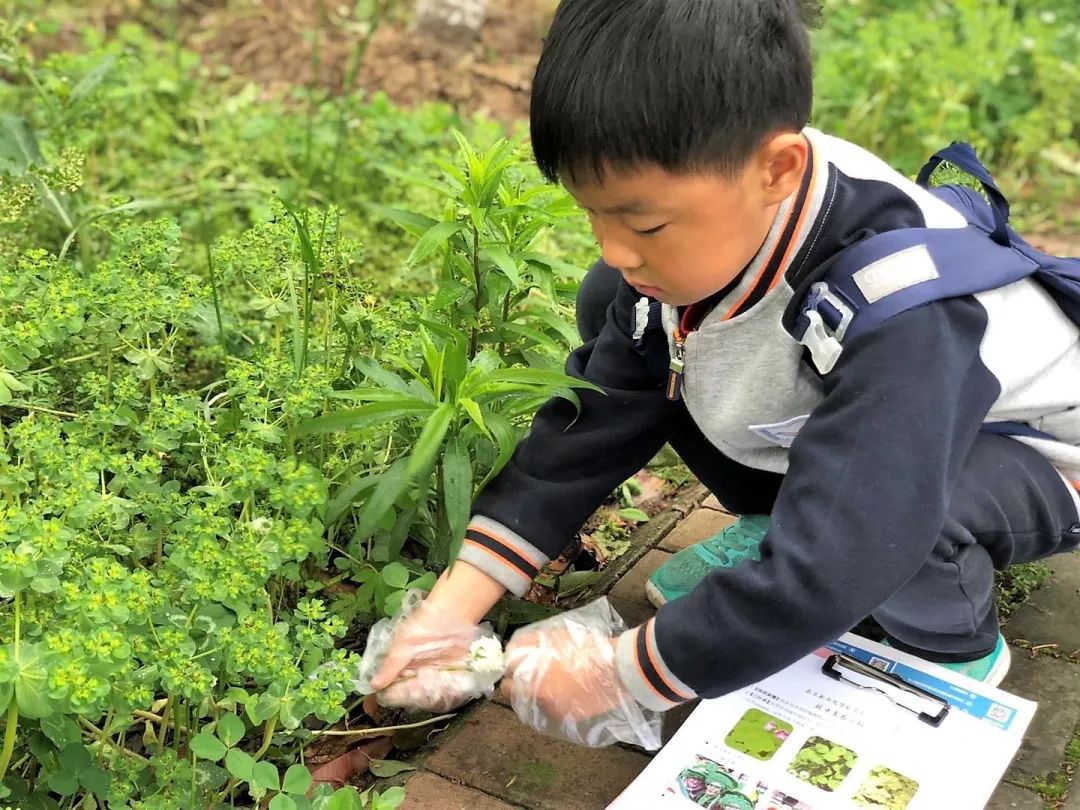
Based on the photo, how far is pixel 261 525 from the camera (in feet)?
5.60

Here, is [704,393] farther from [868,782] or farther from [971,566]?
[868,782]

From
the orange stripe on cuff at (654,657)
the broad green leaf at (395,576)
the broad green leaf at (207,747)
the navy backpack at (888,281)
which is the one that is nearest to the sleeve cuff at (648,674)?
the orange stripe on cuff at (654,657)

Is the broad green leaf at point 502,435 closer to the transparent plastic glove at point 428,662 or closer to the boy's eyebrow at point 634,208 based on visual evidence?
the transparent plastic glove at point 428,662

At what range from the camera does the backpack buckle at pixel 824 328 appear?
68.2 inches

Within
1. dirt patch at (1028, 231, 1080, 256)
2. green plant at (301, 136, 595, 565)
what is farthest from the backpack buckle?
dirt patch at (1028, 231, 1080, 256)

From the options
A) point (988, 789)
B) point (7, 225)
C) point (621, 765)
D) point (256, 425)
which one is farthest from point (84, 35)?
point (988, 789)

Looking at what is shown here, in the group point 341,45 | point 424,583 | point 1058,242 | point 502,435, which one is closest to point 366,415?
point 502,435

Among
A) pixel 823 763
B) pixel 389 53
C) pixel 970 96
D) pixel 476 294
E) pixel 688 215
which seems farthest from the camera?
pixel 389 53

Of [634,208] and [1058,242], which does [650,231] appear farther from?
[1058,242]

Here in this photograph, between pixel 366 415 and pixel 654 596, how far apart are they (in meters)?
0.71

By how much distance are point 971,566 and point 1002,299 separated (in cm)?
42

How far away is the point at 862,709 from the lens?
1900 millimetres

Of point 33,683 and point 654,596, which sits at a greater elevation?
point 33,683

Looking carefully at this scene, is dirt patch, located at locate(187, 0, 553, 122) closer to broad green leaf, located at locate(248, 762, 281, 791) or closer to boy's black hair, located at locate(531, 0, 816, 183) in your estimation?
boy's black hair, located at locate(531, 0, 816, 183)
